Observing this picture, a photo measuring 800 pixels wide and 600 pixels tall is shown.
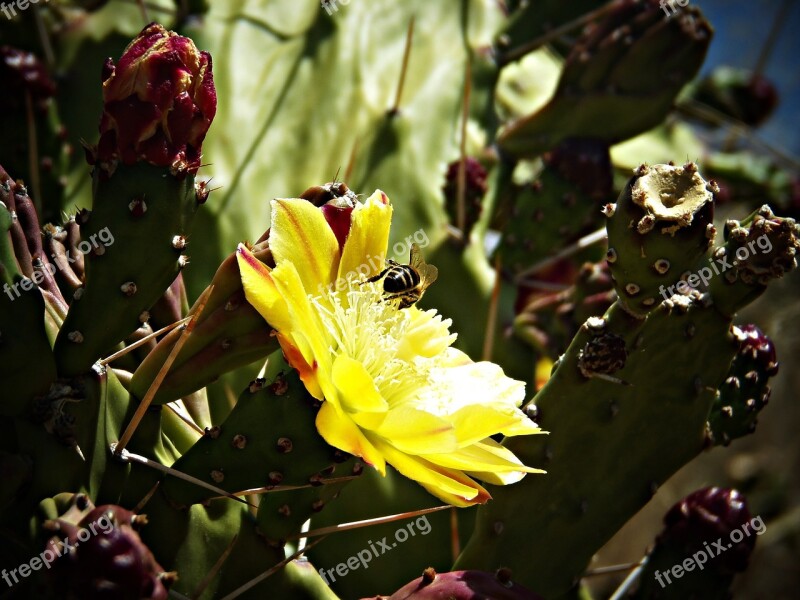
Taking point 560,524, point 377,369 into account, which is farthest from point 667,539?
point 377,369

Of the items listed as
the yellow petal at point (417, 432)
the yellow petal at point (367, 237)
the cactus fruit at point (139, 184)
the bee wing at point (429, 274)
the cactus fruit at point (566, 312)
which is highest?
the cactus fruit at point (139, 184)

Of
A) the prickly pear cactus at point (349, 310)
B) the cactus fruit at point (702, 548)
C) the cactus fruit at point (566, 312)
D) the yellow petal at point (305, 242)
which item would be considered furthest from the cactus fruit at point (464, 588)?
the cactus fruit at point (566, 312)

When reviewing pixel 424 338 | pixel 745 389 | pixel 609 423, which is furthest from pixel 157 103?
pixel 745 389

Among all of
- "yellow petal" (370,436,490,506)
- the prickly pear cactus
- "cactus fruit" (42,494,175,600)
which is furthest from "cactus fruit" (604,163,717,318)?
"cactus fruit" (42,494,175,600)

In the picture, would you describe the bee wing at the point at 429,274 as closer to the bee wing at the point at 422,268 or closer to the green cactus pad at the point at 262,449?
the bee wing at the point at 422,268

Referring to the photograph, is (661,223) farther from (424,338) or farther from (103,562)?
(103,562)

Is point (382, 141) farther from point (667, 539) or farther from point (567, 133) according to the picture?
point (667, 539)
